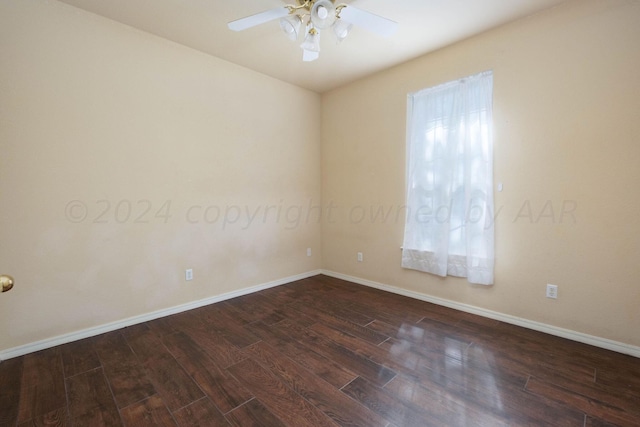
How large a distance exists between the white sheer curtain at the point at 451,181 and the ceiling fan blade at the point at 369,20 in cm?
119

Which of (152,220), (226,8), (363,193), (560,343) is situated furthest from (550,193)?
(152,220)

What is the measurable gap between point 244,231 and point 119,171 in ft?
4.47

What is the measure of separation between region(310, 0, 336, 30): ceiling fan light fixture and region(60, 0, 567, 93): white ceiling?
509 mm

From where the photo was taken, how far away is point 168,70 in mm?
2709

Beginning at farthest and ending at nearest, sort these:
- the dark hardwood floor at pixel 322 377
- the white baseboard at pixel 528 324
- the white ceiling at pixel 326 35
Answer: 1. the white ceiling at pixel 326 35
2. the white baseboard at pixel 528 324
3. the dark hardwood floor at pixel 322 377

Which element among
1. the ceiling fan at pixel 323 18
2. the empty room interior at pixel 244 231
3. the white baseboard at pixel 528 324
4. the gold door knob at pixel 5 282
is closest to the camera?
the gold door knob at pixel 5 282

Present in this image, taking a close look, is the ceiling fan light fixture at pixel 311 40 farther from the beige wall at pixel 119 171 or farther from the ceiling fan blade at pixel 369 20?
the beige wall at pixel 119 171

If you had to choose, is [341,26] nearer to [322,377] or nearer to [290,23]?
[290,23]

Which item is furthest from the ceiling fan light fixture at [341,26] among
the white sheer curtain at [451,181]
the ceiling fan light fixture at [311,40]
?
the white sheer curtain at [451,181]

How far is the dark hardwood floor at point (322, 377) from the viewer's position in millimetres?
1487

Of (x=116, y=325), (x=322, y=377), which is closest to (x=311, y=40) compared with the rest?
(x=322, y=377)

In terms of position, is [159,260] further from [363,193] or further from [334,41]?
[334,41]

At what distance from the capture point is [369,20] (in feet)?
6.25

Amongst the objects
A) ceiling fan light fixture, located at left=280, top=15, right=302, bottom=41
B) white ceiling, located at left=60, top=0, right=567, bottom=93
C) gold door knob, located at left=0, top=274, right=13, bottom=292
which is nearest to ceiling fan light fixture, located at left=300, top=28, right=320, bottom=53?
ceiling fan light fixture, located at left=280, top=15, right=302, bottom=41
